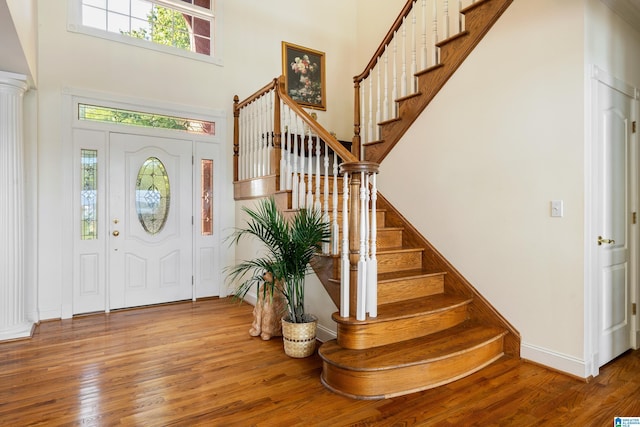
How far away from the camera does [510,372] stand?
2.65 m

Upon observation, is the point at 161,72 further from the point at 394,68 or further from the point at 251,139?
the point at 394,68

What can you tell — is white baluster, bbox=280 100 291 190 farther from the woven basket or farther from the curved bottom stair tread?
the curved bottom stair tread

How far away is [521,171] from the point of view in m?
2.87

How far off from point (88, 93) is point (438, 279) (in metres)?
4.20

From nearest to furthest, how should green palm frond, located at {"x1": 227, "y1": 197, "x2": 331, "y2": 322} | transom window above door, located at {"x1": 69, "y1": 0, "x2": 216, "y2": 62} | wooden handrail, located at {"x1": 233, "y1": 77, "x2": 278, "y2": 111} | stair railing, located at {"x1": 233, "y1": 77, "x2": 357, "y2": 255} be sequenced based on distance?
green palm frond, located at {"x1": 227, "y1": 197, "x2": 331, "y2": 322} < stair railing, located at {"x1": 233, "y1": 77, "x2": 357, "y2": 255} < wooden handrail, located at {"x1": 233, "y1": 77, "x2": 278, "y2": 111} < transom window above door, located at {"x1": 69, "y1": 0, "x2": 216, "y2": 62}

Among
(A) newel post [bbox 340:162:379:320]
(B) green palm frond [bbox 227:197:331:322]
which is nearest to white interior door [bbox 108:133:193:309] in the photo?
(B) green palm frond [bbox 227:197:331:322]

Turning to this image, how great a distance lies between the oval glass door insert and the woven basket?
2.46m

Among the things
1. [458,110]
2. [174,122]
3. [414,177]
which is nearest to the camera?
[458,110]

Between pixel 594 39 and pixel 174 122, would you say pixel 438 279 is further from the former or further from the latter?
pixel 174 122

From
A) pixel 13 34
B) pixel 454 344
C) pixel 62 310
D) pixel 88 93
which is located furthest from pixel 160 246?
pixel 454 344

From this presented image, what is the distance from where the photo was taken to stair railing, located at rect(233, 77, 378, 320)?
2570 mm

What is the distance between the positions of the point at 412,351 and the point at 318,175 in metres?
1.69

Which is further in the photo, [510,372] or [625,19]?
[625,19]

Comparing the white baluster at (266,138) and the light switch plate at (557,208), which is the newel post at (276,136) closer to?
the white baluster at (266,138)
